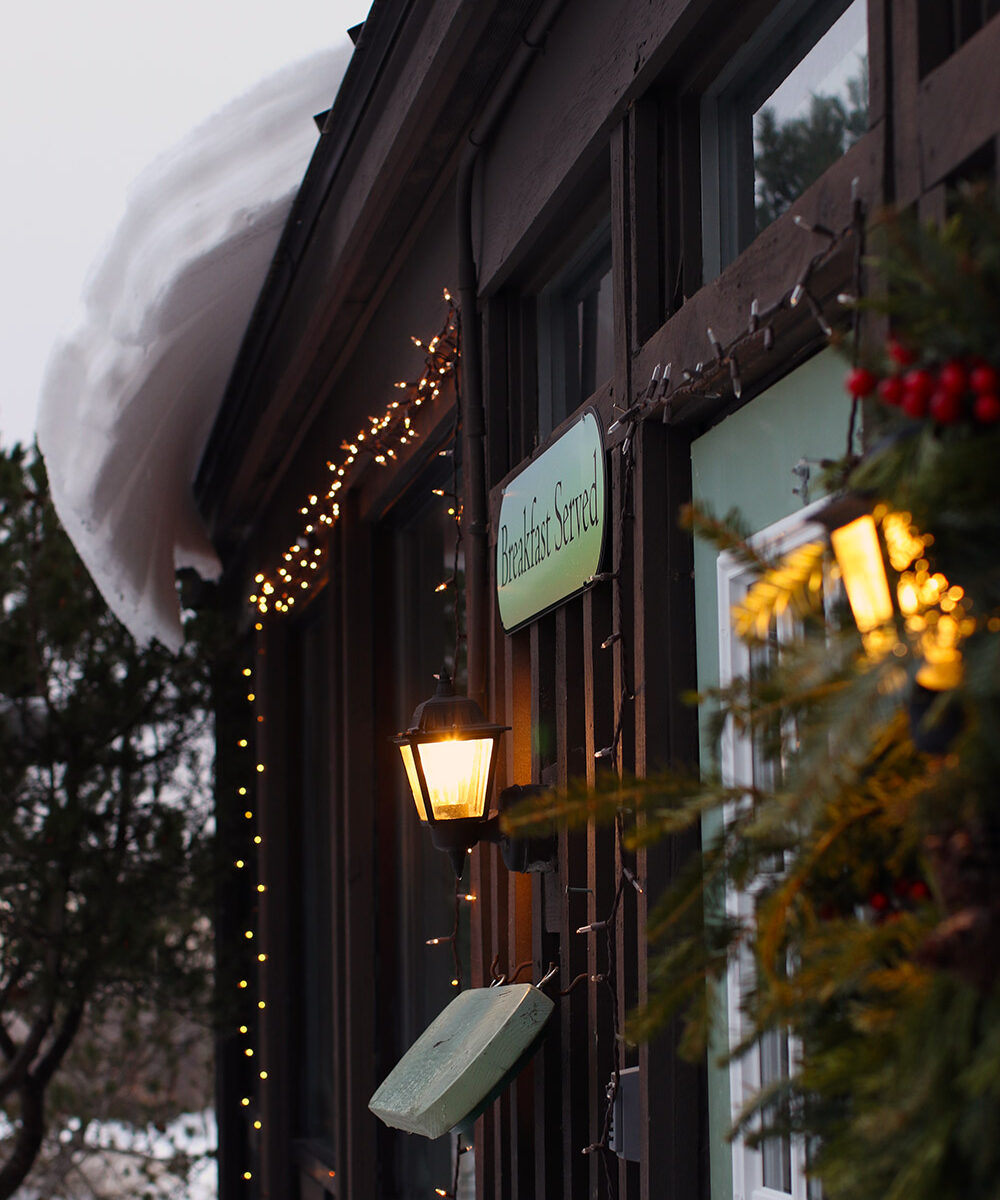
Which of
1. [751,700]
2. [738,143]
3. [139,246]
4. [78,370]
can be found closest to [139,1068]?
[78,370]

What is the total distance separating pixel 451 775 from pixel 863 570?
1669 mm

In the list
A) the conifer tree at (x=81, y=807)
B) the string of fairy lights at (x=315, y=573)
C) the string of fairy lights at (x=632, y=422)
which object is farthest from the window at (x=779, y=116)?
the conifer tree at (x=81, y=807)

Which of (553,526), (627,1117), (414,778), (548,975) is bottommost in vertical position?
(627,1117)

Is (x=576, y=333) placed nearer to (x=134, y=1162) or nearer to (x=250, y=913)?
(x=250, y=913)

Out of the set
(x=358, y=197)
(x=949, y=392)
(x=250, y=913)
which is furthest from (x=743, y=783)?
(x=250, y=913)

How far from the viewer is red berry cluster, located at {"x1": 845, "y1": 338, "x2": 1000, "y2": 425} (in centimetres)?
86

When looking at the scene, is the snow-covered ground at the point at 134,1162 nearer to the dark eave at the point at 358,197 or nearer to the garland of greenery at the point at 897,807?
the dark eave at the point at 358,197

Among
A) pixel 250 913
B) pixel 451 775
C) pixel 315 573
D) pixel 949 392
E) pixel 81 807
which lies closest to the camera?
pixel 949 392

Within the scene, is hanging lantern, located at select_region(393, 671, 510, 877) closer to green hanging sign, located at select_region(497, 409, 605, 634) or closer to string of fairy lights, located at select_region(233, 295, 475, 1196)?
green hanging sign, located at select_region(497, 409, 605, 634)

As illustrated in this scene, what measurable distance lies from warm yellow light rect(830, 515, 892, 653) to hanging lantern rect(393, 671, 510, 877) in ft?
5.31

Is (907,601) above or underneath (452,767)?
above

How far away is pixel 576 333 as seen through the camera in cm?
298

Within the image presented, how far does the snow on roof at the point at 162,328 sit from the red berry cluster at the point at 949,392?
138 inches

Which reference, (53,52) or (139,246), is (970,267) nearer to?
(139,246)
